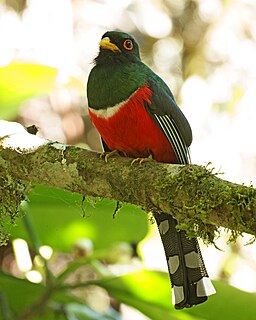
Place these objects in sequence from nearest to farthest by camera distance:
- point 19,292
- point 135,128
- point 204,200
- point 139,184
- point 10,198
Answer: point 204,200
point 139,184
point 10,198
point 135,128
point 19,292

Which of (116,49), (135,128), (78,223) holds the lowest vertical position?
(78,223)

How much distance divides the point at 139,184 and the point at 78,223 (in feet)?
3.38

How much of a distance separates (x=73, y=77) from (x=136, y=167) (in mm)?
1186

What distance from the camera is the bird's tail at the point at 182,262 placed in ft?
9.66

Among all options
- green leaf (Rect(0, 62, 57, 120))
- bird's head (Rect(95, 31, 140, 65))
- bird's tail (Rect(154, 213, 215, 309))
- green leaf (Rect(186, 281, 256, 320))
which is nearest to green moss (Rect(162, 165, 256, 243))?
bird's tail (Rect(154, 213, 215, 309))

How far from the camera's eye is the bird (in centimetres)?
298

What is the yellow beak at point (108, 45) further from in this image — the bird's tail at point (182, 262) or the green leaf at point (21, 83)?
the bird's tail at point (182, 262)

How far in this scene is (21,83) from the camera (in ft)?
10.6

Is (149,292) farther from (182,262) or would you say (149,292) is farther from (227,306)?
(227,306)

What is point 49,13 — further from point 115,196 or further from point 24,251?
point 115,196

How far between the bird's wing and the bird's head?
0.28 metres

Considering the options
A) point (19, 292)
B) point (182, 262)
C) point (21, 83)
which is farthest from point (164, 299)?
point (21, 83)

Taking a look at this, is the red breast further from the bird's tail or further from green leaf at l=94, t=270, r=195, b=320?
green leaf at l=94, t=270, r=195, b=320

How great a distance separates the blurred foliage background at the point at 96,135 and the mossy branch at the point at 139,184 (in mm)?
414
